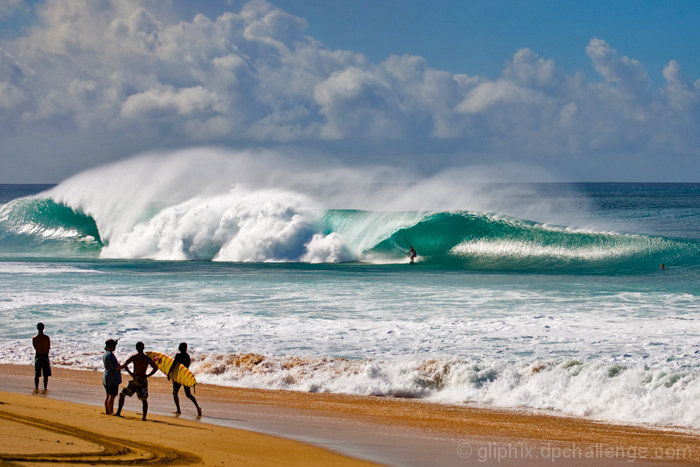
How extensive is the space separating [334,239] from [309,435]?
17.4 m

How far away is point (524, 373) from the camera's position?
855 centimetres

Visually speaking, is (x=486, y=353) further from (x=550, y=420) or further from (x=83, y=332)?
(x=83, y=332)

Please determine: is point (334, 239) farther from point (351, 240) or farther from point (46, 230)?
point (46, 230)

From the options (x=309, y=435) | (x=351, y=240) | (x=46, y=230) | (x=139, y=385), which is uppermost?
(x=46, y=230)

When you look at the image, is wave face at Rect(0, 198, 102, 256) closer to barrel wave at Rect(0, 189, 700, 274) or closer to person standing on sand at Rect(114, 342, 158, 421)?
barrel wave at Rect(0, 189, 700, 274)

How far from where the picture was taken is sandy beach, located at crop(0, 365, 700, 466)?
5.46 metres

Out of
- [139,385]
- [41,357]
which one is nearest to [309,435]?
[139,385]

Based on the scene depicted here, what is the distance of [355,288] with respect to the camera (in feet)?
52.7

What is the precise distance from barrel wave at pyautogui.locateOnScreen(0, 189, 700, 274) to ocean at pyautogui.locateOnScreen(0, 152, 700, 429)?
0.07 m

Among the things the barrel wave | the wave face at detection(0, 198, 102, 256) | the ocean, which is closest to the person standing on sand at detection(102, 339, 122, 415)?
the ocean

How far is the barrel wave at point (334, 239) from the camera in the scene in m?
20.9

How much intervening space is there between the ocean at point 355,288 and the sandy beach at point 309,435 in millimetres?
712

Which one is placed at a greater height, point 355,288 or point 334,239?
point 334,239

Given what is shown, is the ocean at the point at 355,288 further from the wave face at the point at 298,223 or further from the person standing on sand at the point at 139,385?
the person standing on sand at the point at 139,385
